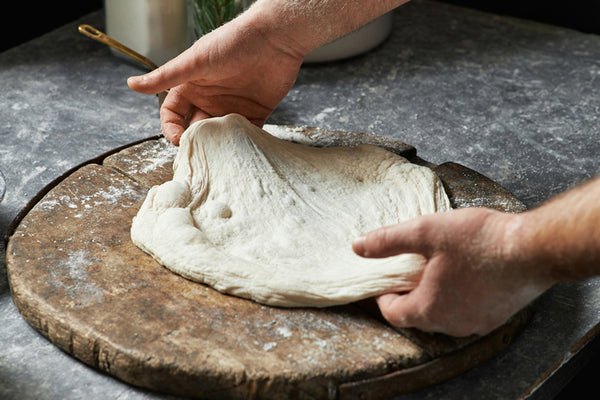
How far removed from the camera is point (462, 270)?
1.18 m

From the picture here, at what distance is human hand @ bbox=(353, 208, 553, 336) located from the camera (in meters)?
1.17

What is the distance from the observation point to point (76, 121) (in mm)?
2277

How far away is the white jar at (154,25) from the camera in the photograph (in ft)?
7.73

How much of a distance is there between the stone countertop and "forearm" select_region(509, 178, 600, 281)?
27 centimetres

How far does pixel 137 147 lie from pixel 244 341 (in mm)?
818

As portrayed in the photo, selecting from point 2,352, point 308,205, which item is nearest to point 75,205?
point 2,352

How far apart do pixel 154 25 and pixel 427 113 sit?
0.98 m

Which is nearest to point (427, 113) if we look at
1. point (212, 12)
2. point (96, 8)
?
point (212, 12)

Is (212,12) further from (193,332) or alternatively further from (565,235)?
(565,235)

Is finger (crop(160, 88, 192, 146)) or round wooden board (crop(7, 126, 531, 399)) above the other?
finger (crop(160, 88, 192, 146))

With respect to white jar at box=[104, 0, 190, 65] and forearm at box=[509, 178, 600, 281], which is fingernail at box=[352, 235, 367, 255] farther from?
white jar at box=[104, 0, 190, 65]

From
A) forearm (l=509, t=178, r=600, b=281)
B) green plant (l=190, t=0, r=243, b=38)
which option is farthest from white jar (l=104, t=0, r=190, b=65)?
forearm (l=509, t=178, r=600, b=281)

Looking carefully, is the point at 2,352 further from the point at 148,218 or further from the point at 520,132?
the point at 520,132

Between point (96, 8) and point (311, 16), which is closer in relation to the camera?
point (311, 16)
